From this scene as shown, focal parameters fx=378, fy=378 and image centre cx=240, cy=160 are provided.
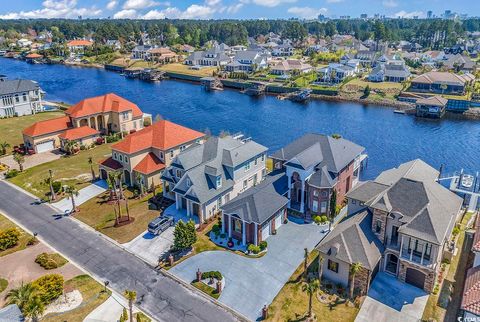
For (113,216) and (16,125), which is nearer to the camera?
(113,216)

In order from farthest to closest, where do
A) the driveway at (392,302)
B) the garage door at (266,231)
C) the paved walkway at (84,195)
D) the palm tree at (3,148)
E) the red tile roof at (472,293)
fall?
1. the palm tree at (3,148)
2. the paved walkway at (84,195)
3. the garage door at (266,231)
4. the driveway at (392,302)
5. the red tile roof at (472,293)

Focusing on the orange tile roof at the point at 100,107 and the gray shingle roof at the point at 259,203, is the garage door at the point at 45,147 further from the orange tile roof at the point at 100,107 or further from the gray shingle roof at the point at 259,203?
the gray shingle roof at the point at 259,203

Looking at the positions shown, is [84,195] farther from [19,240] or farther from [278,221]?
[278,221]

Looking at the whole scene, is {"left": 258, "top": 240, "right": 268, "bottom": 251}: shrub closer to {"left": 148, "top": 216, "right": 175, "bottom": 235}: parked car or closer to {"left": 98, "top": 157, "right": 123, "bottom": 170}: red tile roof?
{"left": 148, "top": 216, "right": 175, "bottom": 235}: parked car

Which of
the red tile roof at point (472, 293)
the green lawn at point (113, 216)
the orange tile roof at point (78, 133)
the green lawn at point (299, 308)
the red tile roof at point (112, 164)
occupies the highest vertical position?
the orange tile roof at point (78, 133)

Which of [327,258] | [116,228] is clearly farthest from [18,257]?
[327,258]

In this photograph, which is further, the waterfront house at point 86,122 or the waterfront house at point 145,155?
the waterfront house at point 86,122

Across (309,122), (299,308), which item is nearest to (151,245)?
(299,308)

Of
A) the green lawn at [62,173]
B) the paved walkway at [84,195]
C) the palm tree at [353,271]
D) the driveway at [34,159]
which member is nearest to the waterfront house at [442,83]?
the green lawn at [62,173]
